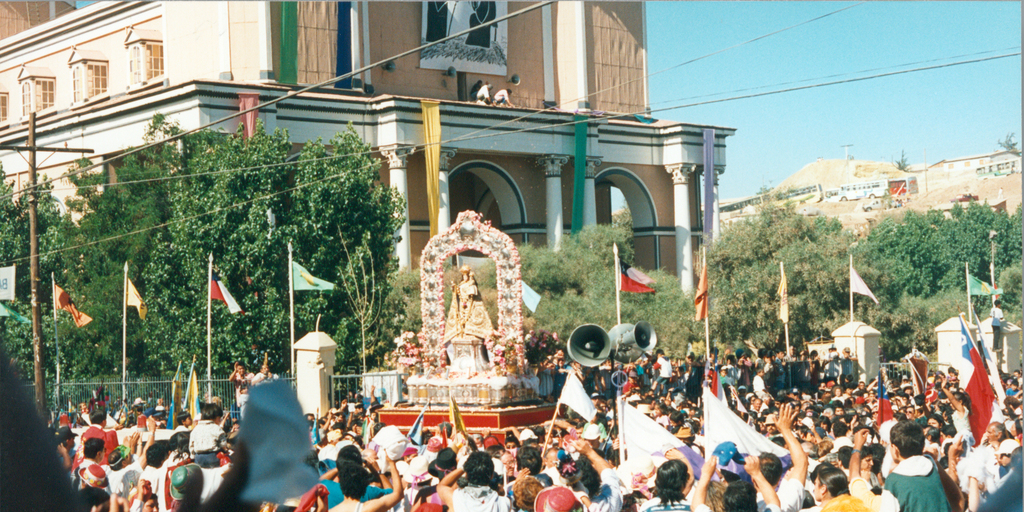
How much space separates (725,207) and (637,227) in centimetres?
9886

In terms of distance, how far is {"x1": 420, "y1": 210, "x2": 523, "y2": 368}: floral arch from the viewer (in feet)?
66.7

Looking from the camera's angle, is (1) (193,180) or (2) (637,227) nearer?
(1) (193,180)

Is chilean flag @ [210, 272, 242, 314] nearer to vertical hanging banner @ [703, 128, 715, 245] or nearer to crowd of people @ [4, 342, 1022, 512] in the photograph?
crowd of people @ [4, 342, 1022, 512]

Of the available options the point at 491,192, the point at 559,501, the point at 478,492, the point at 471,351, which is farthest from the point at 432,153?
the point at 559,501

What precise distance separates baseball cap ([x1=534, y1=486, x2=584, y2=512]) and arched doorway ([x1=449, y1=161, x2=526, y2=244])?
3223cm

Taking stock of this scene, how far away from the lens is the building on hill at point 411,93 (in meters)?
34.5

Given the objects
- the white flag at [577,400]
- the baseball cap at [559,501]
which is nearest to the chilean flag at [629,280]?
the white flag at [577,400]

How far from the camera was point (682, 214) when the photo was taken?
4366 centimetres

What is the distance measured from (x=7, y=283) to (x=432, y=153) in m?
15.4

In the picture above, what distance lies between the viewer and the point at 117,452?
7.61 meters

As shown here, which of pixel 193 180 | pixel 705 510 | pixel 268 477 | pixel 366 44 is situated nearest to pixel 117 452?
pixel 705 510

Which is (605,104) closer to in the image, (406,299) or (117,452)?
(406,299)

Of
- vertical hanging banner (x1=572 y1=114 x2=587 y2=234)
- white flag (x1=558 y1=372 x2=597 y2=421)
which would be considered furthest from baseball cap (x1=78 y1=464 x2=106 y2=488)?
vertical hanging banner (x1=572 y1=114 x2=587 y2=234)

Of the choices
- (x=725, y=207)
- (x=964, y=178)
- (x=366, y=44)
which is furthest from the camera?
(x=725, y=207)
